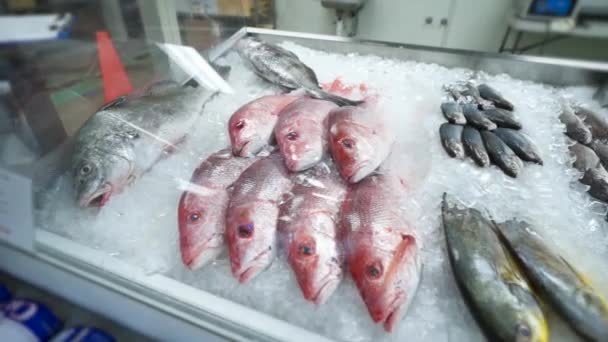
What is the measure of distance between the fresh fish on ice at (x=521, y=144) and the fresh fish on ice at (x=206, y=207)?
89 centimetres

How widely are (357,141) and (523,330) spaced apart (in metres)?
0.58

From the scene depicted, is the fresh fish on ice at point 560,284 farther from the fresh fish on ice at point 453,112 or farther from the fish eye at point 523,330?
the fresh fish on ice at point 453,112

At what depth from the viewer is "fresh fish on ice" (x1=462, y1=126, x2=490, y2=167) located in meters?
1.09

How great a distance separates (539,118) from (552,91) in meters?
0.28

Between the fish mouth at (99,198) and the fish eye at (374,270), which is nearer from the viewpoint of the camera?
the fish eye at (374,270)

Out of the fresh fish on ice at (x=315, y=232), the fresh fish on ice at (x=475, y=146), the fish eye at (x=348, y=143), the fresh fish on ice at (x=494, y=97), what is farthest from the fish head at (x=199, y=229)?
the fresh fish on ice at (x=494, y=97)

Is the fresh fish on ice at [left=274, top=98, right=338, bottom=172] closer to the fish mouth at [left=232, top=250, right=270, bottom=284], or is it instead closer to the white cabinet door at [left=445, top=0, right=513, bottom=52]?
the fish mouth at [left=232, top=250, right=270, bottom=284]

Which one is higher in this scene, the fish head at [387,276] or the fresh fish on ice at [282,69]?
the fresh fish on ice at [282,69]

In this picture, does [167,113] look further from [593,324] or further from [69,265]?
[593,324]

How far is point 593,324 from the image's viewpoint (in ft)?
2.04

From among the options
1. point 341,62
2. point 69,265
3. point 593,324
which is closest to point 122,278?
point 69,265

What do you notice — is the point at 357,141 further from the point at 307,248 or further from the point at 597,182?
the point at 597,182

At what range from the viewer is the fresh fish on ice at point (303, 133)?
3.15 feet

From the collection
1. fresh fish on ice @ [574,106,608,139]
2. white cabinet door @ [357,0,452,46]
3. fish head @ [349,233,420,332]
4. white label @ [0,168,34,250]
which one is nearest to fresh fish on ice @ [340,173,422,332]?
fish head @ [349,233,420,332]
